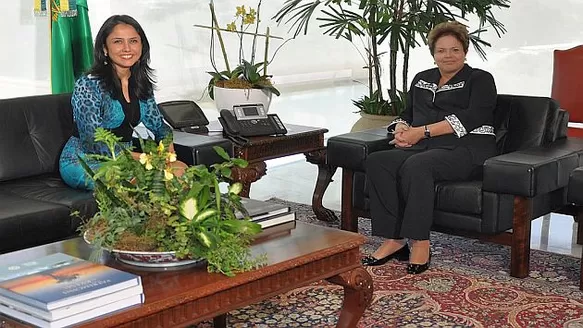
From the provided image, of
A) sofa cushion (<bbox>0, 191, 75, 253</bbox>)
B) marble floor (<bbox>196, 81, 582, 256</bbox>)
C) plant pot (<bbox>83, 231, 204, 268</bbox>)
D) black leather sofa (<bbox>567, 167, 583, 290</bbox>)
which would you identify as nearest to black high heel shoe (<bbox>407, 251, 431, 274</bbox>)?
black leather sofa (<bbox>567, 167, 583, 290</bbox>)

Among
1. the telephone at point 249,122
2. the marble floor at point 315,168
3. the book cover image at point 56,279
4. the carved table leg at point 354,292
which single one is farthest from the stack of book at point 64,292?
the marble floor at point 315,168

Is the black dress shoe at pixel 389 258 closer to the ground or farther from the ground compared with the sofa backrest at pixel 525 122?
closer to the ground

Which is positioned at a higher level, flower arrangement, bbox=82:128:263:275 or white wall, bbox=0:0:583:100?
white wall, bbox=0:0:583:100

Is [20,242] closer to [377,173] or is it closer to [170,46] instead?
[377,173]

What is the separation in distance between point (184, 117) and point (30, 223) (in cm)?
146

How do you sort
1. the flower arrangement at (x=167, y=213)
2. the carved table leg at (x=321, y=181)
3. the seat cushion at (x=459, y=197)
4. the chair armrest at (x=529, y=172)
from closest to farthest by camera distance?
the flower arrangement at (x=167, y=213), the chair armrest at (x=529, y=172), the seat cushion at (x=459, y=197), the carved table leg at (x=321, y=181)

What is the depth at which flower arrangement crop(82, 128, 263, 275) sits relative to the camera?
267 cm

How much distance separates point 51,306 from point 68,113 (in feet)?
7.60

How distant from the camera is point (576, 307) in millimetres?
3801

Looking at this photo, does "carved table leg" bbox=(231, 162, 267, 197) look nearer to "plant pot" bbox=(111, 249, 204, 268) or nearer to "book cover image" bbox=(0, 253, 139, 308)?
"plant pot" bbox=(111, 249, 204, 268)

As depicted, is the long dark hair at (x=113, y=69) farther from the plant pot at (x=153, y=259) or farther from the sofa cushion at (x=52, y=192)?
the plant pot at (x=153, y=259)

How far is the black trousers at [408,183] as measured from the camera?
4.24m

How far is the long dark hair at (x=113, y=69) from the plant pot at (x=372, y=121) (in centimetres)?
216

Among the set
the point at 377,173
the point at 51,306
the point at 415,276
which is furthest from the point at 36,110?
Result: the point at 51,306
